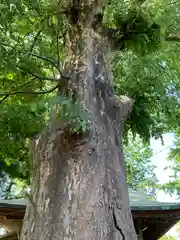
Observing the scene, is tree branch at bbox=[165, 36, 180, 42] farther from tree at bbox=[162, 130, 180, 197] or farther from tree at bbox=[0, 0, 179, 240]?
tree at bbox=[162, 130, 180, 197]

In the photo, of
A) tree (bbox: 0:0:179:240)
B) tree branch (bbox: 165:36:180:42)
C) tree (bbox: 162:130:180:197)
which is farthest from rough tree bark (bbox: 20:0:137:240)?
tree (bbox: 162:130:180:197)

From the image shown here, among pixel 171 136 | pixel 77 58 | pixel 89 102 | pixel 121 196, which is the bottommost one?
pixel 121 196

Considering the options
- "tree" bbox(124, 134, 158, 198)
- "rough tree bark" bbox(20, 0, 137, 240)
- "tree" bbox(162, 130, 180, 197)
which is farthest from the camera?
"tree" bbox(124, 134, 158, 198)

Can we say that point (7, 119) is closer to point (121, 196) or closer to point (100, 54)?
point (100, 54)

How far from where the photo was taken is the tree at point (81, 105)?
6.61ft

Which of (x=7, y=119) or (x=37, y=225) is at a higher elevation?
Answer: (x=7, y=119)

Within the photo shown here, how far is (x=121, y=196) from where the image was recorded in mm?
2201

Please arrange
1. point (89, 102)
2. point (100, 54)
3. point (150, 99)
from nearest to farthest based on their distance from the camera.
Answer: point (89, 102) < point (100, 54) < point (150, 99)

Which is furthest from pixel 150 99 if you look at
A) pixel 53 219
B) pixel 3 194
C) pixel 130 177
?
pixel 130 177

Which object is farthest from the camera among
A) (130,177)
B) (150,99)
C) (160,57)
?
(130,177)

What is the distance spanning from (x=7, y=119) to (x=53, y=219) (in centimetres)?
139

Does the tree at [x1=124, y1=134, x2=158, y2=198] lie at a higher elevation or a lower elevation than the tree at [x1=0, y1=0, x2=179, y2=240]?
higher

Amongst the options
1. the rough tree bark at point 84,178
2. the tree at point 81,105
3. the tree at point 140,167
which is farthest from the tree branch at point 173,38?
the tree at point 140,167

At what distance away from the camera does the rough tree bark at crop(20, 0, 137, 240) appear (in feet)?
6.33
